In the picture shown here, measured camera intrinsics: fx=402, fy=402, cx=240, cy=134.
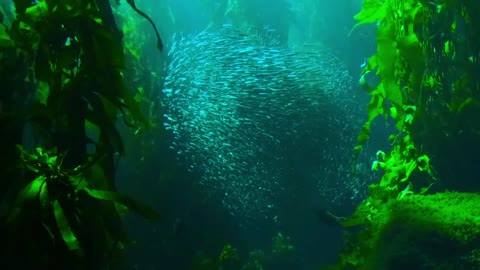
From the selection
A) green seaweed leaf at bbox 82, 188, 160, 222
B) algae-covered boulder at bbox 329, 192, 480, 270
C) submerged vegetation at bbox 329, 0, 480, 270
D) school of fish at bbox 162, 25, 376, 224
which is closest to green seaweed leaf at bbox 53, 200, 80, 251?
green seaweed leaf at bbox 82, 188, 160, 222

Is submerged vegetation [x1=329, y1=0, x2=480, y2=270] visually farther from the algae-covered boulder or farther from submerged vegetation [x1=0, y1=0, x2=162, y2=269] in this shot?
submerged vegetation [x1=0, y1=0, x2=162, y2=269]

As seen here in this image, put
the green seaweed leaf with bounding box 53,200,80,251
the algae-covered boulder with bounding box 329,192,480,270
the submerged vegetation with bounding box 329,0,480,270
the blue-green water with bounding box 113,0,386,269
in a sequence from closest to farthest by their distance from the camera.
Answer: the green seaweed leaf with bounding box 53,200,80,251, the algae-covered boulder with bounding box 329,192,480,270, the submerged vegetation with bounding box 329,0,480,270, the blue-green water with bounding box 113,0,386,269

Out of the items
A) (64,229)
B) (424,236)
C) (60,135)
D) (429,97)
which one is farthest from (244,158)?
(64,229)

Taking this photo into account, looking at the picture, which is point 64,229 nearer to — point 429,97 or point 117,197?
point 117,197

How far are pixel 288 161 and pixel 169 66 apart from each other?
296 centimetres

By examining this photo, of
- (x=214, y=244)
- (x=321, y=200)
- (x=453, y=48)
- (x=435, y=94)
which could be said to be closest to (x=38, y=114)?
(x=435, y=94)

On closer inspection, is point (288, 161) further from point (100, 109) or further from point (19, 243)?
point (19, 243)

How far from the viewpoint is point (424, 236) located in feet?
8.16

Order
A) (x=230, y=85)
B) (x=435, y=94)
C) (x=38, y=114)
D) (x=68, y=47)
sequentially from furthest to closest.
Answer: (x=230, y=85)
(x=435, y=94)
(x=68, y=47)
(x=38, y=114)

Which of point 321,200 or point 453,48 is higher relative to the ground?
point 453,48

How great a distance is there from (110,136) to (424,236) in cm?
202

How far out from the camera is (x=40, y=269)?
74.9 inches

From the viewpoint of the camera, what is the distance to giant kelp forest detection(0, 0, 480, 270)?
2.00 m

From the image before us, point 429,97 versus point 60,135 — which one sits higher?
point 429,97
